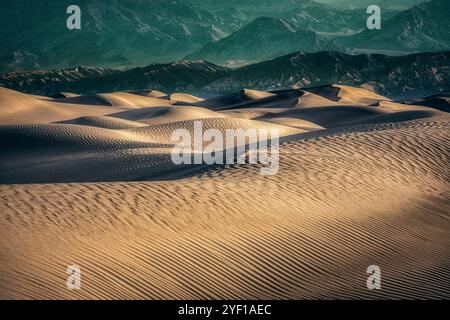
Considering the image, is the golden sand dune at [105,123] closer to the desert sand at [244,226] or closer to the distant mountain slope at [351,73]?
the desert sand at [244,226]

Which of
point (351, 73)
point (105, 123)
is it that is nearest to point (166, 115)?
point (105, 123)

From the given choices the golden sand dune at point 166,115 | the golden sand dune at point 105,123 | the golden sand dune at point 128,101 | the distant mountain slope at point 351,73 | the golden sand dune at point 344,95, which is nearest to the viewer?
the golden sand dune at point 105,123

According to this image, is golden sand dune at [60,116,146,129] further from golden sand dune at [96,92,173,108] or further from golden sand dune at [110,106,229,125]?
golden sand dune at [96,92,173,108]

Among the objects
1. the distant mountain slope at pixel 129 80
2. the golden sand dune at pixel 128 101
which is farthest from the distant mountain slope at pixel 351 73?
the golden sand dune at pixel 128 101

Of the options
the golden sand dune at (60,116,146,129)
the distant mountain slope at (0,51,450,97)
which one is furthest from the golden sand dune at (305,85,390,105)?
the golden sand dune at (60,116,146,129)

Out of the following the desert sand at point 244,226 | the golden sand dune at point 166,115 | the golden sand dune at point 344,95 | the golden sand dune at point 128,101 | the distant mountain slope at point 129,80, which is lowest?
the desert sand at point 244,226
